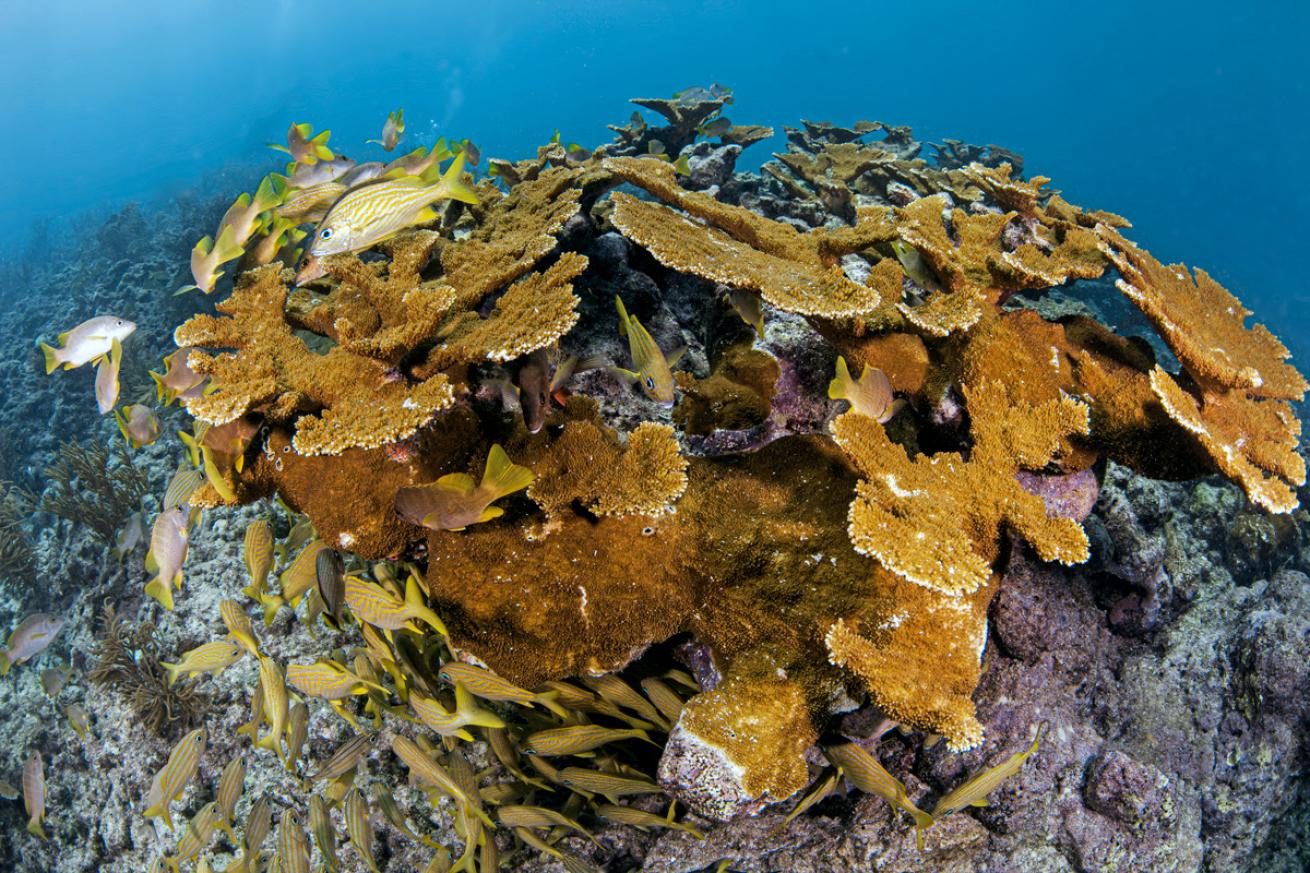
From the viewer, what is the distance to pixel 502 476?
2332mm

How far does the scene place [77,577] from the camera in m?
7.62

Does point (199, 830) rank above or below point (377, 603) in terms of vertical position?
below

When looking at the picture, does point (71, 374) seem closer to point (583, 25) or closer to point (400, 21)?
point (583, 25)

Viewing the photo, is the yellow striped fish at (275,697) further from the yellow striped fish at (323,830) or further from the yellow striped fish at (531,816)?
the yellow striped fish at (531,816)

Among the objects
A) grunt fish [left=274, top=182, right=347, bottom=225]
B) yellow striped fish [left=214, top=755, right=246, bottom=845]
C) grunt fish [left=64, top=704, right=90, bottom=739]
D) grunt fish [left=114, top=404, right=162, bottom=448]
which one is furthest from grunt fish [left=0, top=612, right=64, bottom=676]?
grunt fish [left=274, top=182, right=347, bottom=225]

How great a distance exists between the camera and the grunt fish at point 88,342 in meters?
3.82

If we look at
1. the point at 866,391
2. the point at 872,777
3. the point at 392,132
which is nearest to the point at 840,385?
the point at 866,391

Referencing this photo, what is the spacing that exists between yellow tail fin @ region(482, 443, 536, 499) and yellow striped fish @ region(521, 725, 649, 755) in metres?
1.36

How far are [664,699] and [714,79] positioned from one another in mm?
138387

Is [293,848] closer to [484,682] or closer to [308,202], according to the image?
[484,682]

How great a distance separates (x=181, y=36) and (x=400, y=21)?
167ft

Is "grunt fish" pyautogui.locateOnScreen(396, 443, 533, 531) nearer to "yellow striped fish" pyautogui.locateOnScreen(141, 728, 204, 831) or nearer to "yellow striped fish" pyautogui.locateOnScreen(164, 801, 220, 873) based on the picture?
"yellow striped fish" pyautogui.locateOnScreen(141, 728, 204, 831)

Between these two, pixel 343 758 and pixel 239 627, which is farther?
pixel 343 758

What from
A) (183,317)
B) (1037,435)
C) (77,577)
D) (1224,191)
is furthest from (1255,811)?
(1224,191)
